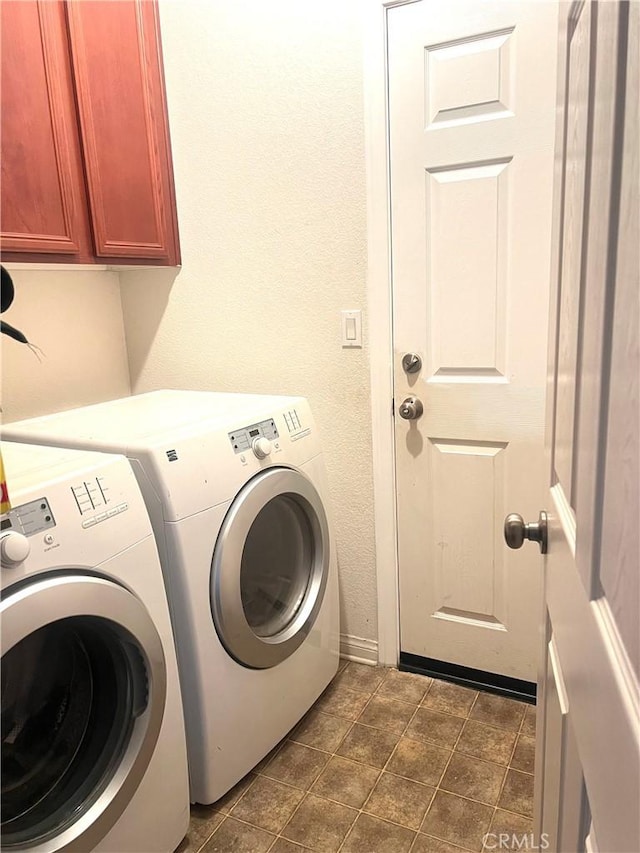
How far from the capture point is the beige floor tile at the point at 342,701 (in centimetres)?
183

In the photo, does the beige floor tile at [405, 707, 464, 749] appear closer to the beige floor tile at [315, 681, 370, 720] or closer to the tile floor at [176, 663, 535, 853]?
the tile floor at [176, 663, 535, 853]

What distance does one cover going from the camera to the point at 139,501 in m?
1.22

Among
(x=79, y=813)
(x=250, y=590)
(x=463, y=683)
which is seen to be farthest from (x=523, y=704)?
(x=79, y=813)

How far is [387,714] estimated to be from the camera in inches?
71.5

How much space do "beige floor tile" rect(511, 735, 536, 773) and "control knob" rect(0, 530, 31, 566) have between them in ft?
4.33

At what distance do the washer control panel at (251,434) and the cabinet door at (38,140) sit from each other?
0.69m

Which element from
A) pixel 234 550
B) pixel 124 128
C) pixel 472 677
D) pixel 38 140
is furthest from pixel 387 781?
pixel 124 128

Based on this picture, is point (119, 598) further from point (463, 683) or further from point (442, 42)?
point (442, 42)

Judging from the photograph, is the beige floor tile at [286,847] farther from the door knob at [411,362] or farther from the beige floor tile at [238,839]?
the door knob at [411,362]

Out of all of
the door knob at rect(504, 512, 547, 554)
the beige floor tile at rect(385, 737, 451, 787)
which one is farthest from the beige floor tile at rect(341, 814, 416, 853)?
the door knob at rect(504, 512, 547, 554)

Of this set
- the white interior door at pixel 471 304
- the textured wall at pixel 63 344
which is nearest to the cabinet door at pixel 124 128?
the textured wall at pixel 63 344

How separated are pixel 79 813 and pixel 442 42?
189 centimetres

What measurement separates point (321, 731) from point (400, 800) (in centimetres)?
32

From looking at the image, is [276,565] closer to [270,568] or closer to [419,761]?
[270,568]
